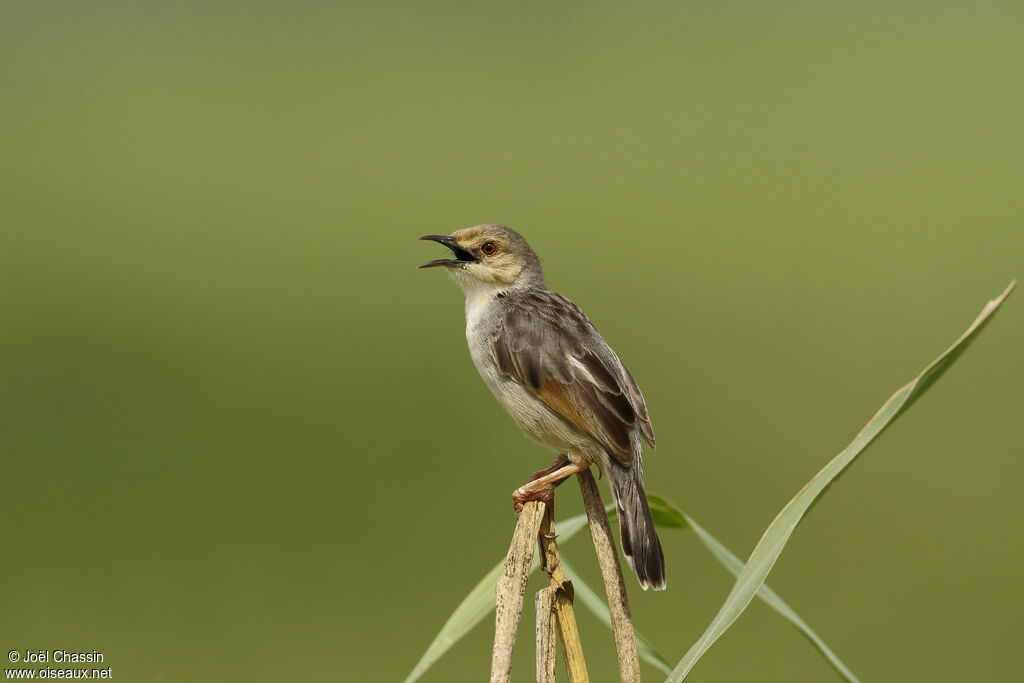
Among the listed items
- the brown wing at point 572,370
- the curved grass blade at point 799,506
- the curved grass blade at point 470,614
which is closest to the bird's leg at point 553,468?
the brown wing at point 572,370

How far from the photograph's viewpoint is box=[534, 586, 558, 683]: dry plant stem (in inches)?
84.8

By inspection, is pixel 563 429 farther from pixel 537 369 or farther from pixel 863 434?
pixel 863 434

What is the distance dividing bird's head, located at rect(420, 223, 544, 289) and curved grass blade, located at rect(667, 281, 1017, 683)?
5.18ft

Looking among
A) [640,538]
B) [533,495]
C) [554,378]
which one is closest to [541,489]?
[533,495]

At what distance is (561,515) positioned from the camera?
7684mm

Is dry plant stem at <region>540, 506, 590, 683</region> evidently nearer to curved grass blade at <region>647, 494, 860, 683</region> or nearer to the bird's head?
curved grass blade at <region>647, 494, 860, 683</region>

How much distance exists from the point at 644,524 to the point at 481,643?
5647 millimetres

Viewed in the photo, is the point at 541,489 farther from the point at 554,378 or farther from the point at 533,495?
the point at 554,378

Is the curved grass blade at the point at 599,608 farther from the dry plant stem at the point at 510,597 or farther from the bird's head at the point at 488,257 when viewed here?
the bird's head at the point at 488,257

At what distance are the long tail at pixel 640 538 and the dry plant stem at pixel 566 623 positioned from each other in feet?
0.85

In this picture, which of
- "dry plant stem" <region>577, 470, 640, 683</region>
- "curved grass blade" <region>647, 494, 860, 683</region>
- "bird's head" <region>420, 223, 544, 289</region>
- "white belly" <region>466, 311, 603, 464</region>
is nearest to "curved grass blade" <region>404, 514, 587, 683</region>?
"dry plant stem" <region>577, 470, 640, 683</region>

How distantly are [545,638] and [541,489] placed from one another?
43 centimetres

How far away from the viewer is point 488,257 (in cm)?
329

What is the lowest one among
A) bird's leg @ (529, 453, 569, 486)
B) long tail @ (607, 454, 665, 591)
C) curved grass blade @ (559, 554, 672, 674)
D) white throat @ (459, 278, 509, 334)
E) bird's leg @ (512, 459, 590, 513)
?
curved grass blade @ (559, 554, 672, 674)
